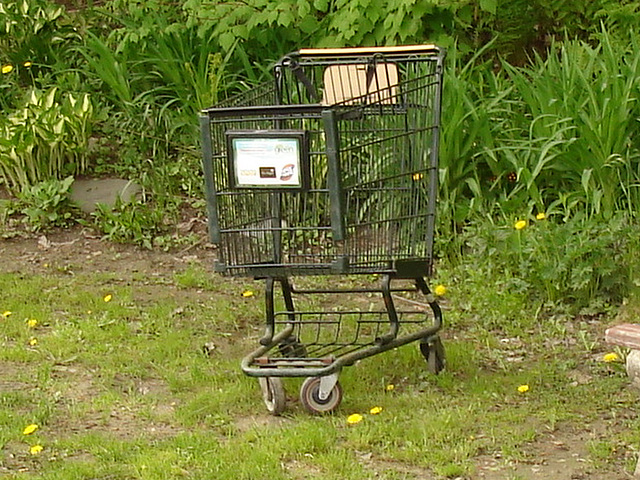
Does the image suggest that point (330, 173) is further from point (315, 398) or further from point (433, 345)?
point (433, 345)

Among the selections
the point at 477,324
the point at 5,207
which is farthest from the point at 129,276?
the point at 477,324

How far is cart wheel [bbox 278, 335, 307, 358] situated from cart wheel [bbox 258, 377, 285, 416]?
0.42 m

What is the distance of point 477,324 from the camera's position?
19.0ft

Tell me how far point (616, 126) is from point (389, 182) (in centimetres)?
175

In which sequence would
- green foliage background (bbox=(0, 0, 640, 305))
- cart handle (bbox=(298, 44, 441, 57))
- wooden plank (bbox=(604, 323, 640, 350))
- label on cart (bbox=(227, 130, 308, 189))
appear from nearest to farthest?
wooden plank (bbox=(604, 323, 640, 350))
label on cart (bbox=(227, 130, 308, 189))
cart handle (bbox=(298, 44, 441, 57))
green foliage background (bbox=(0, 0, 640, 305))

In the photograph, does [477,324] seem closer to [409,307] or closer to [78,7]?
[409,307]

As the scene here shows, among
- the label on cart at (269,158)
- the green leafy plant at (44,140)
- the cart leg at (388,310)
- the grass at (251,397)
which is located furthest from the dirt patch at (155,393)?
the label on cart at (269,158)

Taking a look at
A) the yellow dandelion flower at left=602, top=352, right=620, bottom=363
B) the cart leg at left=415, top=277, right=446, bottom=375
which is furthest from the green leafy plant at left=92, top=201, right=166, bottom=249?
the yellow dandelion flower at left=602, top=352, right=620, bottom=363

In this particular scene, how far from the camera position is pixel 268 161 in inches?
176

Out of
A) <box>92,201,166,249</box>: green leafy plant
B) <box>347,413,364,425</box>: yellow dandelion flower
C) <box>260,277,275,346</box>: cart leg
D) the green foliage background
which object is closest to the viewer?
<box>347,413,364,425</box>: yellow dandelion flower

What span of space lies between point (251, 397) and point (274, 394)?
0.25m

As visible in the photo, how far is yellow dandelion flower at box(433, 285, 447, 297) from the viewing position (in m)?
6.08

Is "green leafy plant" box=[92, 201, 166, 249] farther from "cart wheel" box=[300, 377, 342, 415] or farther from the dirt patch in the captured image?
"cart wheel" box=[300, 377, 342, 415]

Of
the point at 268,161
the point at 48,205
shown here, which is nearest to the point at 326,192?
the point at 268,161
